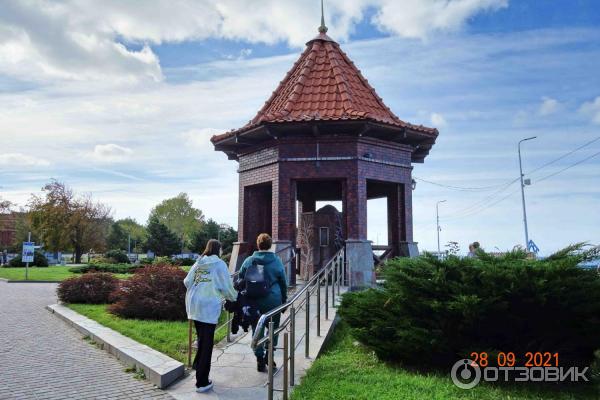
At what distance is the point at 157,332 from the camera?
27.4 feet

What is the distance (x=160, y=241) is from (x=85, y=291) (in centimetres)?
3563

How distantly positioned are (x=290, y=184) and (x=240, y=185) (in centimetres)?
230

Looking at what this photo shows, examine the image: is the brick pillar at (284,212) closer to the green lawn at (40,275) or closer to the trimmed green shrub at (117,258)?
the green lawn at (40,275)

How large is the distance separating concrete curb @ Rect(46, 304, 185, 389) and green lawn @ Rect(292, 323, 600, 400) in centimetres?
165

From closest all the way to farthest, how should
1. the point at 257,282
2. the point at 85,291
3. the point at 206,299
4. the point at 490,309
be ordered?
the point at 490,309
the point at 206,299
the point at 257,282
the point at 85,291

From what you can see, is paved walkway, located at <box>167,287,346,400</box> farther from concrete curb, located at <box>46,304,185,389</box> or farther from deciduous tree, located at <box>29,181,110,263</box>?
deciduous tree, located at <box>29,181,110,263</box>

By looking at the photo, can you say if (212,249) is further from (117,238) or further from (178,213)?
(117,238)

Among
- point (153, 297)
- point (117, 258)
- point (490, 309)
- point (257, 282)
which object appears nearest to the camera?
point (490, 309)

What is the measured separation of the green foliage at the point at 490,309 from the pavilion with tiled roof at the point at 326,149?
210 inches

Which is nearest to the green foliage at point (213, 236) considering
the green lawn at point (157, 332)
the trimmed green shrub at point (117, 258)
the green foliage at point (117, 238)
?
the trimmed green shrub at point (117, 258)

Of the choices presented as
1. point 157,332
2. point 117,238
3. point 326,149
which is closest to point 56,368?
point 157,332

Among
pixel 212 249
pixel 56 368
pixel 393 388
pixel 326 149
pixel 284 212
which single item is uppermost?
pixel 326 149

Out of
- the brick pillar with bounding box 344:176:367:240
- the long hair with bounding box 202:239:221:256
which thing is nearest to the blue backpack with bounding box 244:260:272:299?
the long hair with bounding box 202:239:221:256

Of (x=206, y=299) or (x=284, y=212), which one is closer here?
(x=206, y=299)
